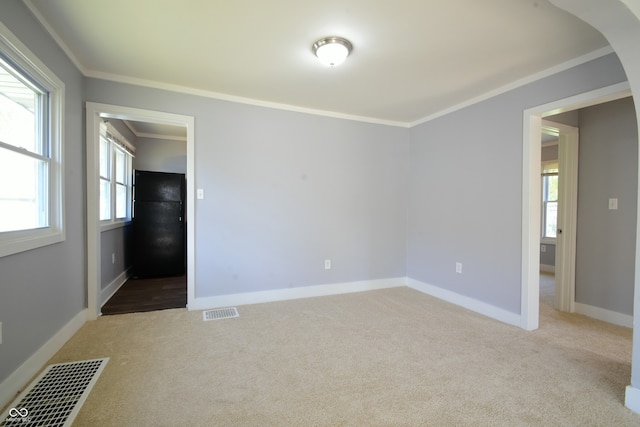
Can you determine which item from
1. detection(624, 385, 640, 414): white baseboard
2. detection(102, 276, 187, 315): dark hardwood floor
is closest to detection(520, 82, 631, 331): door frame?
detection(624, 385, 640, 414): white baseboard

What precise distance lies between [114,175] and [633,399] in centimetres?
530

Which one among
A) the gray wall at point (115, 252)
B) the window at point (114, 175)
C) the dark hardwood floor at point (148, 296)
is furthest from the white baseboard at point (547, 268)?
the window at point (114, 175)

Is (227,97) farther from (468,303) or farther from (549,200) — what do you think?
(549,200)

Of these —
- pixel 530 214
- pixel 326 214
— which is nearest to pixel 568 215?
pixel 530 214

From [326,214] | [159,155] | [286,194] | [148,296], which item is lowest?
[148,296]

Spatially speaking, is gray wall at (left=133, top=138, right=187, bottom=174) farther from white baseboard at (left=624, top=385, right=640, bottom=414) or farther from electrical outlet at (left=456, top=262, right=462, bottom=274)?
white baseboard at (left=624, top=385, right=640, bottom=414)

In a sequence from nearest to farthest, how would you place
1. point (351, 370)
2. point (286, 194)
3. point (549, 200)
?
point (351, 370) → point (286, 194) → point (549, 200)

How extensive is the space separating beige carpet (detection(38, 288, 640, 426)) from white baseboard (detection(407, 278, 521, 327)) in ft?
0.50

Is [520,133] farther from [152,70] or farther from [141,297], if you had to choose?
[141,297]

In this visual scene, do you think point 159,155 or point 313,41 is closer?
point 313,41

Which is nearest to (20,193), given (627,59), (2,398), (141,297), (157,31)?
(2,398)

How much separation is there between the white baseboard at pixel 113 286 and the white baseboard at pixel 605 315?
518 cm

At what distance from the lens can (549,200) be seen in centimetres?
563

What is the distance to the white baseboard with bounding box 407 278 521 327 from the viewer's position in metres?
2.89
